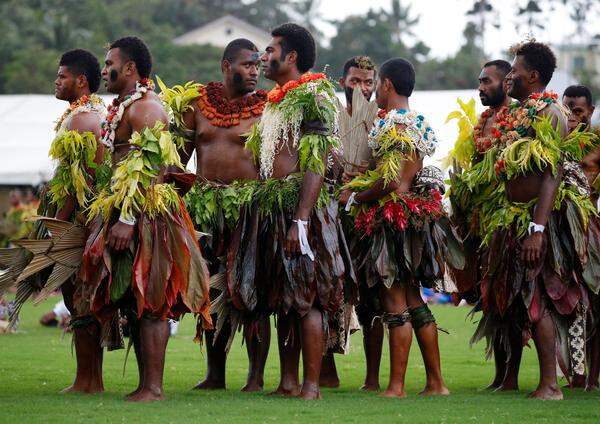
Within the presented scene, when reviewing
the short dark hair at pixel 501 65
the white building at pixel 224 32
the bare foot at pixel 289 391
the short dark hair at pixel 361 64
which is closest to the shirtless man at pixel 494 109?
the short dark hair at pixel 501 65

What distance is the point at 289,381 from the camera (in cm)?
777

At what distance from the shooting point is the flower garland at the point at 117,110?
7359mm

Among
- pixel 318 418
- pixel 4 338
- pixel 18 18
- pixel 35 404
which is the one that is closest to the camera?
pixel 318 418

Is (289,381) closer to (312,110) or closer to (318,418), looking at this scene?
(318,418)

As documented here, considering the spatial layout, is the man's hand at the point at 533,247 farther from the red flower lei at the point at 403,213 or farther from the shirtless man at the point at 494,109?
the shirtless man at the point at 494,109

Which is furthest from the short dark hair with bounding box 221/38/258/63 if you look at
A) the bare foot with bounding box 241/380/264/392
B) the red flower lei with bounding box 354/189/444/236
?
the bare foot with bounding box 241/380/264/392

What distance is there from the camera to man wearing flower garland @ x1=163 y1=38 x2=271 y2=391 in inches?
318

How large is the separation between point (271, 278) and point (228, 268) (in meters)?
0.31

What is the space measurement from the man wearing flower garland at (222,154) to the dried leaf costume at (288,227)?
251mm

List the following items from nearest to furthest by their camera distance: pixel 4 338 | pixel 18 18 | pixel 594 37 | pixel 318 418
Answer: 1. pixel 318 418
2. pixel 4 338
3. pixel 18 18
4. pixel 594 37

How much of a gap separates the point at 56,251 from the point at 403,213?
229cm

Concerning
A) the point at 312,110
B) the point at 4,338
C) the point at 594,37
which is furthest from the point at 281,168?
the point at 594,37

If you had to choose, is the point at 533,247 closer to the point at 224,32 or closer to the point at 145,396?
the point at 145,396

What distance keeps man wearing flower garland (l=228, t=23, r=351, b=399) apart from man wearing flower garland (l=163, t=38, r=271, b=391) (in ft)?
0.86
